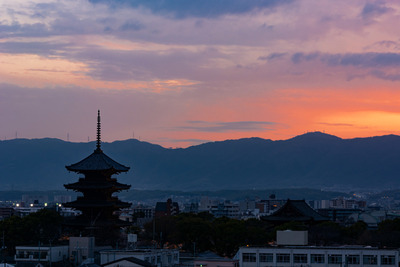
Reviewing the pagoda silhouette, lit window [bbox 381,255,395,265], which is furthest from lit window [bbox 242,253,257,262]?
the pagoda silhouette

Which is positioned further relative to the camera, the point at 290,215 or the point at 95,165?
the point at 290,215

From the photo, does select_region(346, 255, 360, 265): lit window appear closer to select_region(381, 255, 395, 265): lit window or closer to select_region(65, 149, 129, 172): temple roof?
select_region(381, 255, 395, 265): lit window

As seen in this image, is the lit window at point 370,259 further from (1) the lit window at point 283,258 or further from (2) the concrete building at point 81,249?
(2) the concrete building at point 81,249

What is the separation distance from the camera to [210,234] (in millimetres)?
87688

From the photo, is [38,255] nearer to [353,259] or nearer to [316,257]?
[316,257]

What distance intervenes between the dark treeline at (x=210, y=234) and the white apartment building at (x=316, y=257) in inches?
807

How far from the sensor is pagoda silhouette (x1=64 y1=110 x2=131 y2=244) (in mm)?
89812

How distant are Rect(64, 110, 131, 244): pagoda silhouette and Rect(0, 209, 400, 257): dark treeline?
254 cm

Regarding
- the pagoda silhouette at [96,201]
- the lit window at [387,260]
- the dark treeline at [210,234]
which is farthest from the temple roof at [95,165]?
the lit window at [387,260]

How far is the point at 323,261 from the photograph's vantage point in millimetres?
60656

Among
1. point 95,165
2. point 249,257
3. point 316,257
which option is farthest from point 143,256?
point 95,165

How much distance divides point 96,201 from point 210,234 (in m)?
13.3

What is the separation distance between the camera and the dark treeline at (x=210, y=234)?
8550 cm

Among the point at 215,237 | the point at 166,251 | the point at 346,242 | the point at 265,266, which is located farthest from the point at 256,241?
the point at 265,266
